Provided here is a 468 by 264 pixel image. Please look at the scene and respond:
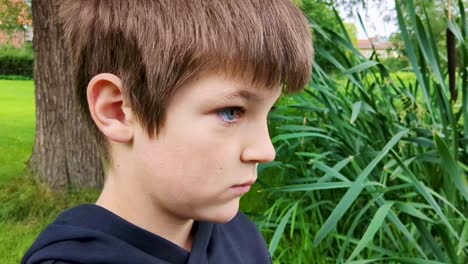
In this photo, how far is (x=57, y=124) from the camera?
338cm

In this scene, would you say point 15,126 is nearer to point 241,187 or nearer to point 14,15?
point 14,15

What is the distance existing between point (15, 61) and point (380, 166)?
5289 mm

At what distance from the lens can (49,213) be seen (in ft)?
10.2

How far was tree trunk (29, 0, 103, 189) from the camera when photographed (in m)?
3.33

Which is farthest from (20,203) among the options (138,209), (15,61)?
(15,61)

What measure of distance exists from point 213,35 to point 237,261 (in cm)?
42

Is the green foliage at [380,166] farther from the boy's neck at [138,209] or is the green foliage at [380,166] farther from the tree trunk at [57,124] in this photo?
the tree trunk at [57,124]

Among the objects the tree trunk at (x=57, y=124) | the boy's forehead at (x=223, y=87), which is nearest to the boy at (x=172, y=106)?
the boy's forehead at (x=223, y=87)

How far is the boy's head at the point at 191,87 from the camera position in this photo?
75 cm

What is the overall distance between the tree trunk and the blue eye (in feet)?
8.75

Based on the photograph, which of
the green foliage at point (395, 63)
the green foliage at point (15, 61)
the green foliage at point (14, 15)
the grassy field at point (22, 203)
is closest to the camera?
the grassy field at point (22, 203)

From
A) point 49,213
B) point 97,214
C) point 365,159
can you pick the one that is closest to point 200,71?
point 97,214

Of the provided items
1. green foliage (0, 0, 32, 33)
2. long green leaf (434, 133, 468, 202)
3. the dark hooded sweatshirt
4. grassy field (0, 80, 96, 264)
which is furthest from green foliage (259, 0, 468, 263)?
green foliage (0, 0, 32, 33)

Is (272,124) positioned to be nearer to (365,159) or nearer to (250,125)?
(365,159)
